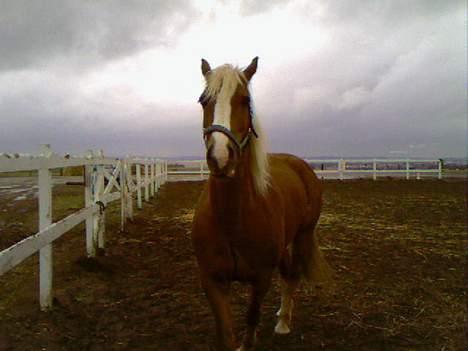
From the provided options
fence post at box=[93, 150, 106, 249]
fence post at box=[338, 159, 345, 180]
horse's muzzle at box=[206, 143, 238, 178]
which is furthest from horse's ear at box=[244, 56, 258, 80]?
fence post at box=[338, 159, 345, 180]

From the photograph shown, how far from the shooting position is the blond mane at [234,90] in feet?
7.58

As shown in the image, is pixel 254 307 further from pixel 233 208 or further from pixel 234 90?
pixel 234 90

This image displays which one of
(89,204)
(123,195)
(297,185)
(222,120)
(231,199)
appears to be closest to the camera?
(222,120)

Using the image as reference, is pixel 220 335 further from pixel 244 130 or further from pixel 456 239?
pixel 456 239

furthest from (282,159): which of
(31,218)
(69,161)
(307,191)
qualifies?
(31,218)

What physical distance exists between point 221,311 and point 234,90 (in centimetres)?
143

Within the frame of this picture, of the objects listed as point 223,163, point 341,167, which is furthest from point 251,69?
point 341,167

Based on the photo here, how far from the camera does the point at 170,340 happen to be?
10.5ft

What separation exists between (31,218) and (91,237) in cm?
382

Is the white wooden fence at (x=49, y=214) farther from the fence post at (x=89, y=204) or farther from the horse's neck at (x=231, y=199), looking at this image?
the horse's neck at (x=231, y=199)

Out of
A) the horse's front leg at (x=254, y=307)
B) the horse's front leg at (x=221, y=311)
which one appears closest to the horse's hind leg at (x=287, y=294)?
the horse's front leg at (x=254, y=307)

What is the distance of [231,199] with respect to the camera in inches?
97.4

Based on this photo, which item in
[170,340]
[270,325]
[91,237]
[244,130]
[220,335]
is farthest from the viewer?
[91,237]

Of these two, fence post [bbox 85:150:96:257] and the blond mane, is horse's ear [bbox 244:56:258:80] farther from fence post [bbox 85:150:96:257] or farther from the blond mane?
fence post [bbox 85:150:96:257]
